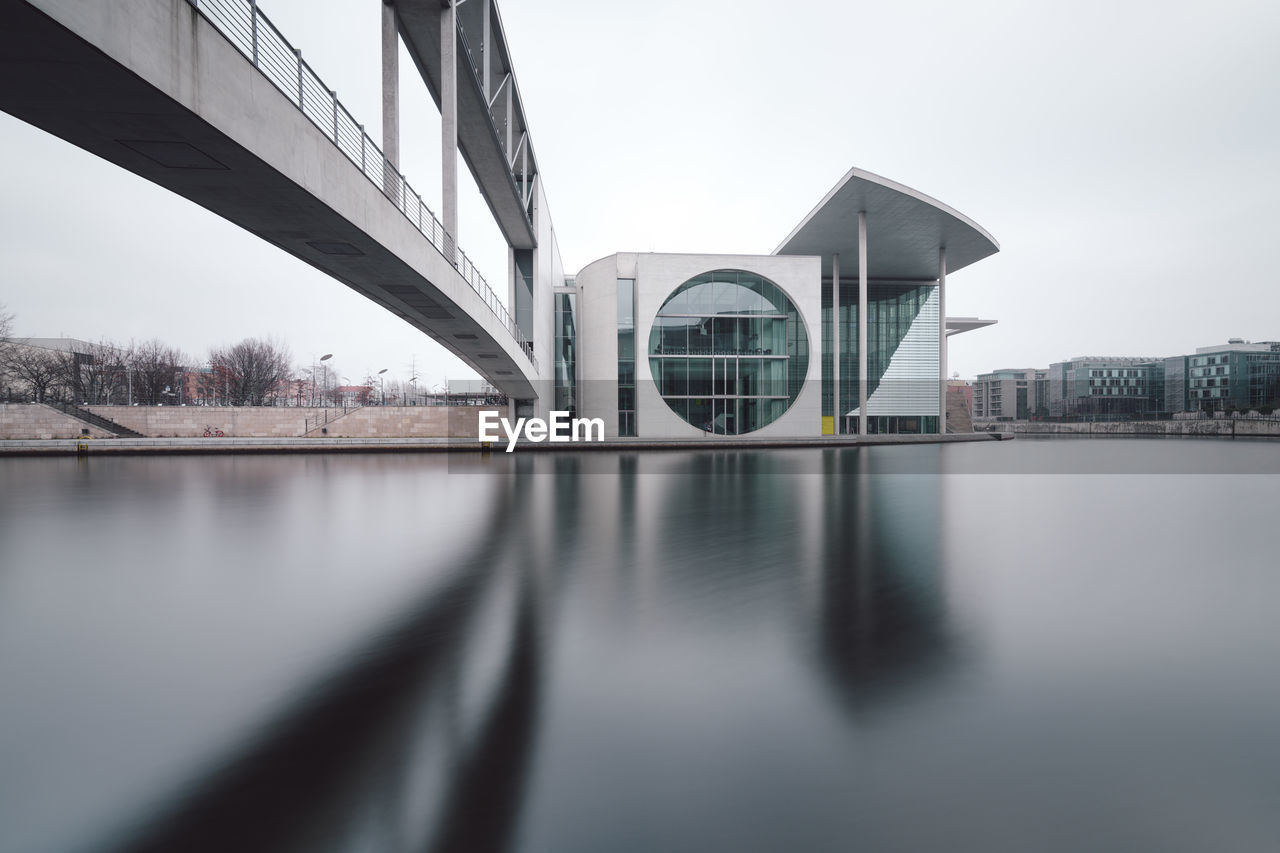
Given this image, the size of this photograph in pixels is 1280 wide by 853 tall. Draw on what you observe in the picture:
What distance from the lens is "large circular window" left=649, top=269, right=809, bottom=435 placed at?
1272 inches

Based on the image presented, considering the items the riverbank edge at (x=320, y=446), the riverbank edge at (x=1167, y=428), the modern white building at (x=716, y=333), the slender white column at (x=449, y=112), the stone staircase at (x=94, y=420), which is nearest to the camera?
the slender white column at (x=449, y=112)

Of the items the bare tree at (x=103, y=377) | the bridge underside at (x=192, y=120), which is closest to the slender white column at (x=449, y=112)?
the bridge underside at (x=192, y=120)

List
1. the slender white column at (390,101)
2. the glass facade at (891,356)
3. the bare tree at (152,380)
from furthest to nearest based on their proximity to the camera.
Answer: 1. the bare tree at (152,380)
2. the glass facade at (891,356)
3. the slender white column at (390,101)

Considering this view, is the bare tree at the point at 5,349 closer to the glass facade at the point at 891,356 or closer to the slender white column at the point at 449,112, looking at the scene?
the slender white column at the point at 449,112

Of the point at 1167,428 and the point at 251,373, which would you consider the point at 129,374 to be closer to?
the point at 251,373

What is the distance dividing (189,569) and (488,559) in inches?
140

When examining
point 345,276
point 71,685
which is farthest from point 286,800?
point 345,276

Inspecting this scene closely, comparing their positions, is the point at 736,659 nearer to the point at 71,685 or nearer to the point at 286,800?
the point at 286,800

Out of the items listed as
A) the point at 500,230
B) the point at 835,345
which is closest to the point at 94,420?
the point at 500,230

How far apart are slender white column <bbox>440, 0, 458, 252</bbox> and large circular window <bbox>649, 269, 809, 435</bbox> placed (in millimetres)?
19050

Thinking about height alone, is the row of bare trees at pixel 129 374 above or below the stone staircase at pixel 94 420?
above

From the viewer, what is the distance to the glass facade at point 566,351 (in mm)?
33500

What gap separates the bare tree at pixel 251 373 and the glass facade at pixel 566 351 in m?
37.1

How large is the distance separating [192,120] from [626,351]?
89.5 ft
